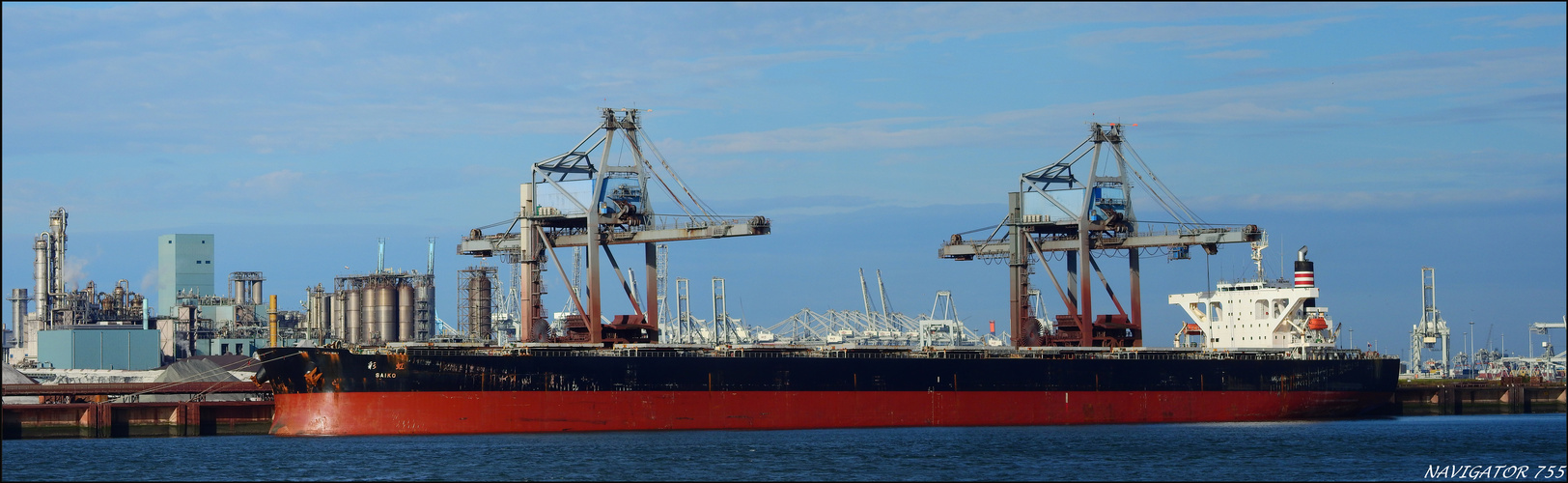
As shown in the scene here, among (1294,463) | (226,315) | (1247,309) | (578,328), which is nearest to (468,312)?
(226,315)

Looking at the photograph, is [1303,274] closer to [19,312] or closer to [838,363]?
[838,363]

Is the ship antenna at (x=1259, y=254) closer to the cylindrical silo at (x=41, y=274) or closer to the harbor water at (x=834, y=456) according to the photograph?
the harbor water at (x=834, y=456)

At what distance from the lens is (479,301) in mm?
84688

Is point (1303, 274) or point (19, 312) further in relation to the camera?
point (19, 312)

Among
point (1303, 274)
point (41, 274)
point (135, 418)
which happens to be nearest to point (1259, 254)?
point (1303, 274)

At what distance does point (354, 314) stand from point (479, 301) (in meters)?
8.71

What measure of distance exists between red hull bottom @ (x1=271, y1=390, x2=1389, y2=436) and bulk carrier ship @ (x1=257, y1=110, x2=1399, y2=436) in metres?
0.05

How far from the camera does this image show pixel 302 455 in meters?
38.8

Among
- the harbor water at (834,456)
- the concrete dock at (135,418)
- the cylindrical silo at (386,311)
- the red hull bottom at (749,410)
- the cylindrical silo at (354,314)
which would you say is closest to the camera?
the harbor water at (834,456)

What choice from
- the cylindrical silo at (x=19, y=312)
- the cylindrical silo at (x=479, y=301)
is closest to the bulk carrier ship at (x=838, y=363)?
the cylindrical silo at (x=479, y=301)

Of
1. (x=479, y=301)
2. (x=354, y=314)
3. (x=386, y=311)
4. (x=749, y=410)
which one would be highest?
(x=479, y=301)

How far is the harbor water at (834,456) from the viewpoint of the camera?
3491cm

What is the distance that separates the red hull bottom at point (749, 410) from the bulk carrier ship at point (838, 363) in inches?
2.0

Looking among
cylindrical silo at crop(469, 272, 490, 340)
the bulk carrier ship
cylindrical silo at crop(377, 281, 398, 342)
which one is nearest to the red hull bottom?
the bulk carrier ship
